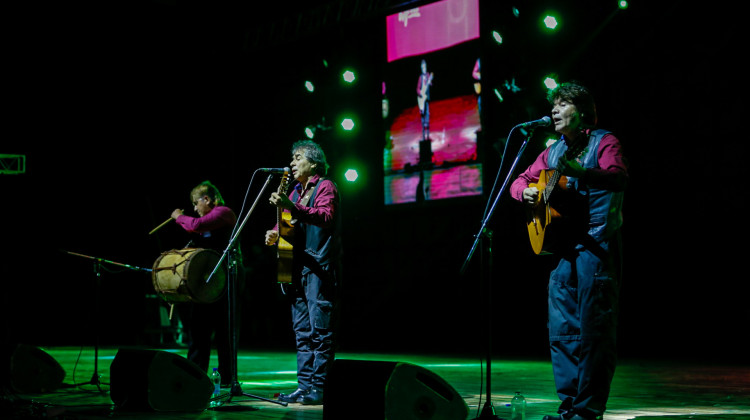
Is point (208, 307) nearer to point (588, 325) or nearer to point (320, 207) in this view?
point (320, 207)

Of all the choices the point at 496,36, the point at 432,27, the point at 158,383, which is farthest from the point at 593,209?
the point at 432,27

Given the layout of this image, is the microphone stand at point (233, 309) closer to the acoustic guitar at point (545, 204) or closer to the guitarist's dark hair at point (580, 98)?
the acoustic guitar at point (545, 204)

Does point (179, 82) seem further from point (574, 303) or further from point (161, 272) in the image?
point (574, 303)

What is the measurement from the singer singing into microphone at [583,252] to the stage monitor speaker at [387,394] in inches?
24.3

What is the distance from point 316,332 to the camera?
211 inches

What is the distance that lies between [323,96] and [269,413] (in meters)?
10.3

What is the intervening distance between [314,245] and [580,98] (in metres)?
2.23

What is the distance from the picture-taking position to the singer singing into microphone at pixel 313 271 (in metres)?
5.32

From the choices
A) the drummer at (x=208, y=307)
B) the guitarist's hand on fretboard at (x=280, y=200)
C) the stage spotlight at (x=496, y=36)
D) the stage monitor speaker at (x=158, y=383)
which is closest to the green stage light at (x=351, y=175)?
the stage spotlight at (x=496, y=36)

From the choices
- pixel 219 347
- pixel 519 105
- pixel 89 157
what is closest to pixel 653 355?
pixel 519 105

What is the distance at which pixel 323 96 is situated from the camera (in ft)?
47.5

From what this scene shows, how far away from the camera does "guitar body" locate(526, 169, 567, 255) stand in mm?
3951

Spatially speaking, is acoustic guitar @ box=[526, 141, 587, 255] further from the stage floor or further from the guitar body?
the stage floor

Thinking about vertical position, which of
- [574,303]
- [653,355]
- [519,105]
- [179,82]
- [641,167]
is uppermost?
[179,82]
